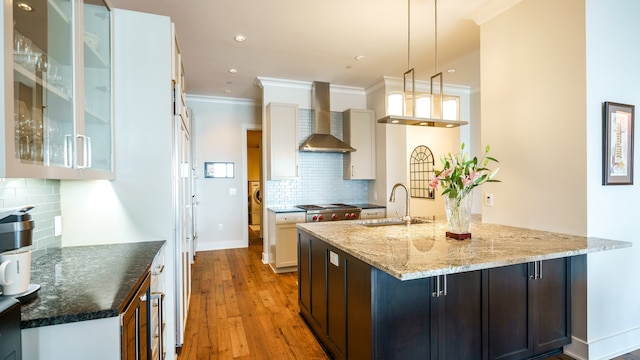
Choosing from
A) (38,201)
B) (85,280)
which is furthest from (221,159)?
(85,280)

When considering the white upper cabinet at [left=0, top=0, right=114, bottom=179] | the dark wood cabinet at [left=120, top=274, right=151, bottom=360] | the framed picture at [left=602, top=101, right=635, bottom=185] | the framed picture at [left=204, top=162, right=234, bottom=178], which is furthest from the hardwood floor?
the framed picture at [left=602, top=101, right=635, bottom=185]

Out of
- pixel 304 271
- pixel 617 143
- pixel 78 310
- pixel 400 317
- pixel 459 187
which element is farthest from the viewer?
pixel 304 271

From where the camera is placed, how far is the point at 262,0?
259cm

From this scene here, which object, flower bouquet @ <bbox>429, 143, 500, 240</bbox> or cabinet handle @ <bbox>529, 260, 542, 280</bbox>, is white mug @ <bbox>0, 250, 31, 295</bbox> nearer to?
flower bouquet @ <bbox>429, 143, 500, 240</bbox>

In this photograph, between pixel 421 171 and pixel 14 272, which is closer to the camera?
pixel 14 272

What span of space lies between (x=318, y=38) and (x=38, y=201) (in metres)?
2.78

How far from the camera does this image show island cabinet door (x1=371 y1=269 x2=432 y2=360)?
1.68m

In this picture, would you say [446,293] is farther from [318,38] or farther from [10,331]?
[318,38]

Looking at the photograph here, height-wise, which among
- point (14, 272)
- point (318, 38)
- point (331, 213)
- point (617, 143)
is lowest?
point (331, 213)

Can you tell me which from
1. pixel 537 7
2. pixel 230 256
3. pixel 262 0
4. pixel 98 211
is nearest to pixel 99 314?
pixel 98 211

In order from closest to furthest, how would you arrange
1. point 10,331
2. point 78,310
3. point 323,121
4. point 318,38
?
point 10,331
point 78,310
point 318,38
point 323,121

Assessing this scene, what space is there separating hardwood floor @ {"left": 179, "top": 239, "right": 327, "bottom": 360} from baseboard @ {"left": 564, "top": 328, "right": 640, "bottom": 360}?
1.80m

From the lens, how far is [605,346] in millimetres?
2213

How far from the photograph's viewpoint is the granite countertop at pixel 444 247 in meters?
1.52
